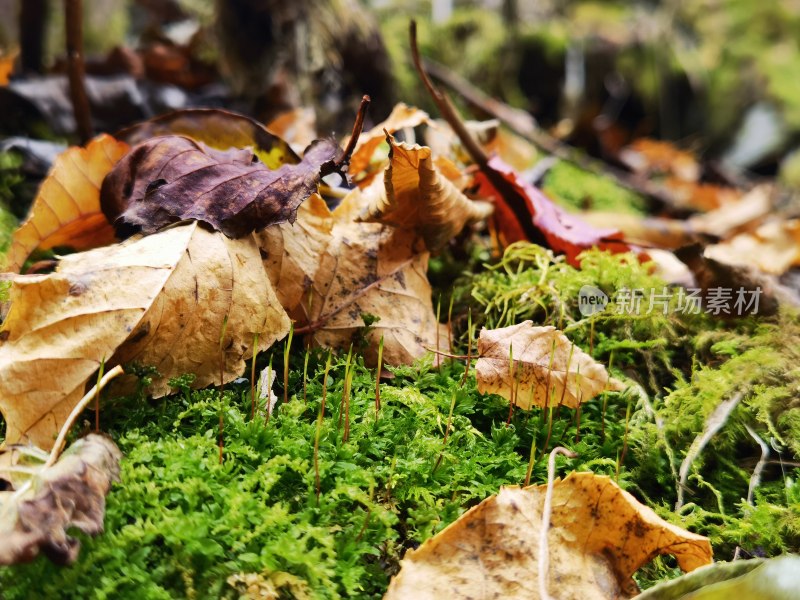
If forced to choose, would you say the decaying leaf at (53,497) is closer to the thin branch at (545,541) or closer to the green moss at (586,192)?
the thin branch at (545,541)

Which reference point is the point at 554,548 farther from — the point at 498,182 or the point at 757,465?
the point at 498,182

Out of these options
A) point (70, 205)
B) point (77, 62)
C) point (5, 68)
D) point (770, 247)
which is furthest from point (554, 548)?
point (5, 68)

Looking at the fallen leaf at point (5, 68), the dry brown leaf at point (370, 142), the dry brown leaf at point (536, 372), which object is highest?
the fallen leaf at point (5, 68)

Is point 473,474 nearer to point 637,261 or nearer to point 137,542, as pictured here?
point 137,542

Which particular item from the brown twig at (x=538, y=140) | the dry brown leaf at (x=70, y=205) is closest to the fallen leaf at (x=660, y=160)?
the brown twig at (x=538, y=140)

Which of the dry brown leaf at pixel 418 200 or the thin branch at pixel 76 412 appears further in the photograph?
the dry brown leaf at pixel 418 200

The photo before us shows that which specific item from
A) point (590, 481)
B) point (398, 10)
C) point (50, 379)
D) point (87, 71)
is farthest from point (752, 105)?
point (50, 379)

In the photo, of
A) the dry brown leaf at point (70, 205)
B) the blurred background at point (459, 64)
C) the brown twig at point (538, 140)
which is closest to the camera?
the dry brown leaf at point (70, 205)

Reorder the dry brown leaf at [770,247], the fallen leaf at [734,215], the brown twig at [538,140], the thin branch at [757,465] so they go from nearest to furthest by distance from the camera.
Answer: the thin branch at [757,465] → the dry brown leaf at [770,247] → the fallen leaf at [734,215] → the brown twig at [538,140]
